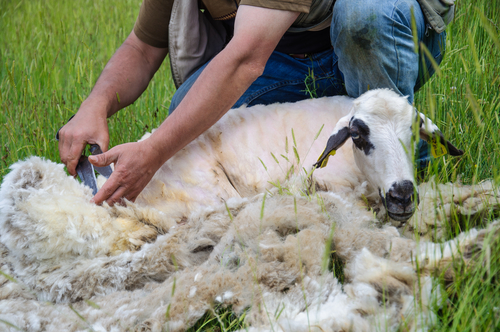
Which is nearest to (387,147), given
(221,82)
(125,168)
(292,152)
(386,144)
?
(386,144)

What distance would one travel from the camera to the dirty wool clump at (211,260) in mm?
1126

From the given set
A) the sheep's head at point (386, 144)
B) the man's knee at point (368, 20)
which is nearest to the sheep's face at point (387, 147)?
the sheep's head at point (386, 144)

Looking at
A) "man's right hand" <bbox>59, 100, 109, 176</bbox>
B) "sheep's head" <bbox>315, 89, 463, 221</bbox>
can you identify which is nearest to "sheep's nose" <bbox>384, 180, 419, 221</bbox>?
"sheep's head" <bbox>315, 89, 463, 221</bbox>

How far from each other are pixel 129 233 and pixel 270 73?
4.34 feet

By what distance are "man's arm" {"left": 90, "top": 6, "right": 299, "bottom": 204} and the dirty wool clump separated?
5.1 inches

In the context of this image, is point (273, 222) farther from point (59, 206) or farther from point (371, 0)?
point (371, 0)

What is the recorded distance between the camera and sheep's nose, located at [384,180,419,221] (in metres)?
1.52

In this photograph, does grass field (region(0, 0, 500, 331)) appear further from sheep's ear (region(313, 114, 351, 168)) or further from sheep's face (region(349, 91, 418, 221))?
sheep's ear (region(313, 114, 351, 168))

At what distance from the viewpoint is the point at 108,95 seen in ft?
7.07

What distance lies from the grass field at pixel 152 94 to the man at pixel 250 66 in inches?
13.3

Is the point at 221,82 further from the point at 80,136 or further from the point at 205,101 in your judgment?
the point at 80,136

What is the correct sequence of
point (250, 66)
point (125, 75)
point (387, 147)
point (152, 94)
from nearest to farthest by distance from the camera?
point (387, 147)
point (250, 66)
point (125, 75)
point (152, 94)

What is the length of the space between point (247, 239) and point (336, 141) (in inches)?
25.0

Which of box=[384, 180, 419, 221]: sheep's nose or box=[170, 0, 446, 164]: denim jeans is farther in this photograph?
box=[170, 0, 446, 164]: denim jeans
